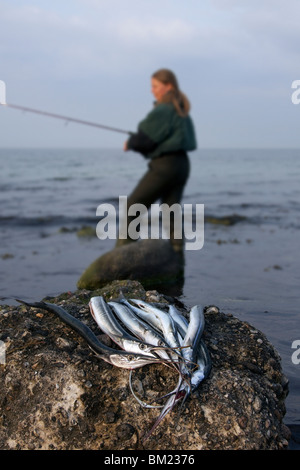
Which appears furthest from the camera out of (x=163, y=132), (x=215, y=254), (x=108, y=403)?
(x=215, y=254)

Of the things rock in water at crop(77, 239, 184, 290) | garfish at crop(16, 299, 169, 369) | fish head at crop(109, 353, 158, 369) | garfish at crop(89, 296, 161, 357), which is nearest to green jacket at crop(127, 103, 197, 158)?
rock in water at crop(77, 239, 184, 290)

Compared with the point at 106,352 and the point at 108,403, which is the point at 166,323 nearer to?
the point at 106,352

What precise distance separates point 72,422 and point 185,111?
5911 mm

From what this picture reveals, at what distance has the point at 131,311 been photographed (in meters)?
4.21

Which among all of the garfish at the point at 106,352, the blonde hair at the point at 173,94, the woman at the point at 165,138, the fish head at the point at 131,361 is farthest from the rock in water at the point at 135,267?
the fish head at the point at 131,361

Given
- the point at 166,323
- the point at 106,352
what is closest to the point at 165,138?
the point at 166,323

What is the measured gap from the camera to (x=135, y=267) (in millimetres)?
8148

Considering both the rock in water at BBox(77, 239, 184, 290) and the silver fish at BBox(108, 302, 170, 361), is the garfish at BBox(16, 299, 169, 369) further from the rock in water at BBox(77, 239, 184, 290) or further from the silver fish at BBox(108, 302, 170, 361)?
the rock in water at BBox(77, 239, 184, 290)

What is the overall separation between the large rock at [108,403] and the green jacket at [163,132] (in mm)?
Answer: 4682

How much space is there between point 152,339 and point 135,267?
4479 mm

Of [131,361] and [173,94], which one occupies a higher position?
[173,94]

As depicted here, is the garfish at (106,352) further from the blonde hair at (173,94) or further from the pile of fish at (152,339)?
the blonde hair at (173,94)

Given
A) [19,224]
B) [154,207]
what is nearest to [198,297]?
[19,224]

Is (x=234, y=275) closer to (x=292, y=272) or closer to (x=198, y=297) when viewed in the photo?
(x=292, y=272)
